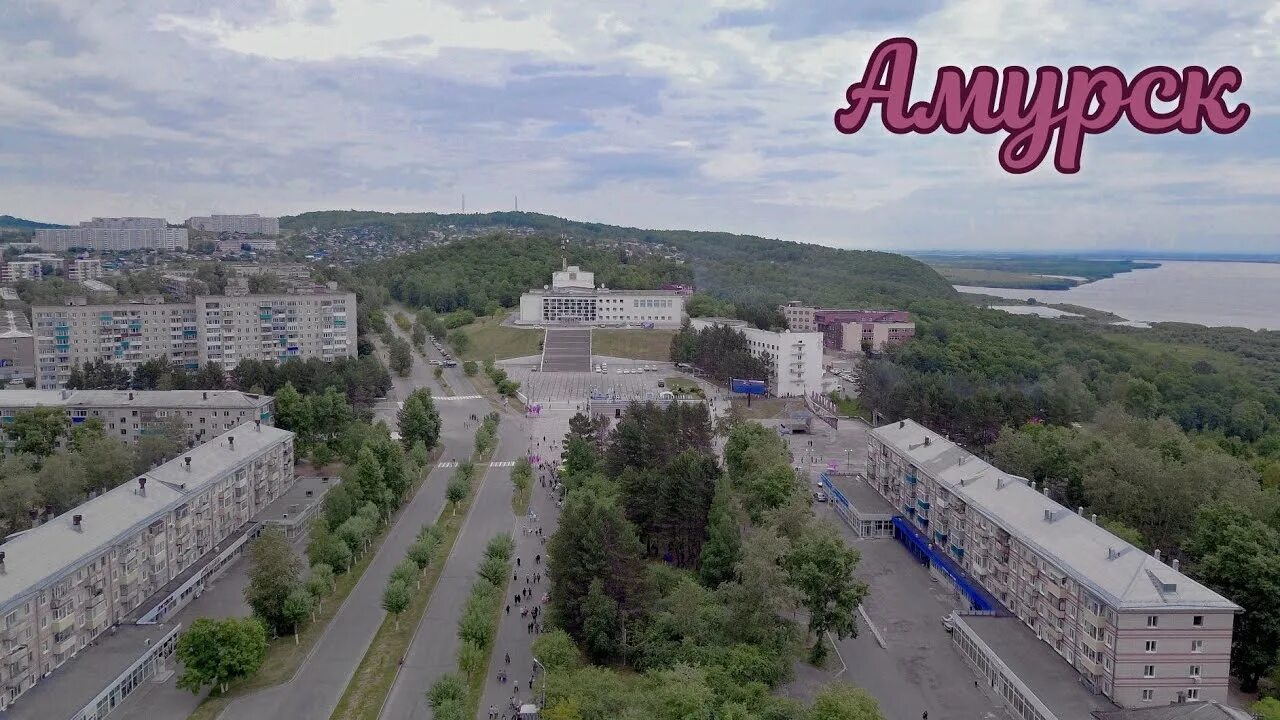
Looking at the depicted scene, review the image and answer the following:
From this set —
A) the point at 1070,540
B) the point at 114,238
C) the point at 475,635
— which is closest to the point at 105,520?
the point at 475,635

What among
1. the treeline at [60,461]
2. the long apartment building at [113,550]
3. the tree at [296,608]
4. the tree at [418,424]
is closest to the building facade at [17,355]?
the treeline at [60,461]

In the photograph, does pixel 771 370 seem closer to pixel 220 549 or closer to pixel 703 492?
pixel 703 492

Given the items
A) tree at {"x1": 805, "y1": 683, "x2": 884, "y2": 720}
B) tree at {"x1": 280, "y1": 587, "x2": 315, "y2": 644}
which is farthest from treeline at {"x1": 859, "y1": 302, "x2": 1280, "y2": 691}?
tree at {"x1": 280, "y1": 587, "x2": 315, "y2": 644}

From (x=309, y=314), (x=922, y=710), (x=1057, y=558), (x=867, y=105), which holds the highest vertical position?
(x=867, y=105)

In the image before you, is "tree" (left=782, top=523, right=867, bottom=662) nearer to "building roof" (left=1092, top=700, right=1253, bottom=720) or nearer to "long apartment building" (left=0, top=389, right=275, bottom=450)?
"building roof" (left=1092, top=700, right=1253, bottom=720)

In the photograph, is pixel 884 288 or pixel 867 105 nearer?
pixel 867 105

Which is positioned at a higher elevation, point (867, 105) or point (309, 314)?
point (867, 105)

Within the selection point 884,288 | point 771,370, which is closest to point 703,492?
point 771,370
